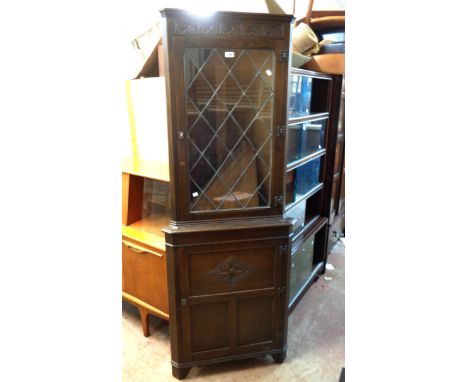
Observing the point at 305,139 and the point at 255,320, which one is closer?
the point at 255,320

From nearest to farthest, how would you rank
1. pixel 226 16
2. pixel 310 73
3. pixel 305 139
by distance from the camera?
pixel 226 16 < pixel 310 73 < pixel 305 139

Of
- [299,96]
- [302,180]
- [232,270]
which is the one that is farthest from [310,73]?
[232,270]

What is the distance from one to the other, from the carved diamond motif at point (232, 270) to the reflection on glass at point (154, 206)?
0.51 metres

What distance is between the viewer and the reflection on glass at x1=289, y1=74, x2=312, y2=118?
1.77m

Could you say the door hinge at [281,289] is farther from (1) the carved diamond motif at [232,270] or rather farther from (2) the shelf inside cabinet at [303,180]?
(2) the shelf inside cabinet at [303,180]

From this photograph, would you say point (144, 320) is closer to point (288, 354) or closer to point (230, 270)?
point (230, 270)

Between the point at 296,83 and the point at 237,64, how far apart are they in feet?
1.94

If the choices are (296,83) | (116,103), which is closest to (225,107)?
(296,83)

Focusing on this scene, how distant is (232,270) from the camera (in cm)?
148

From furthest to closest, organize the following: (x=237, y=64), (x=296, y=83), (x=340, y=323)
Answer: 1. (x=340, y=323)
2. (x=296, y=83)
3. (x=237, y=64)

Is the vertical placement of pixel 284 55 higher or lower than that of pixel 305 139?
higher

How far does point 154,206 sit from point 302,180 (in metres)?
1.01
